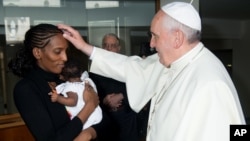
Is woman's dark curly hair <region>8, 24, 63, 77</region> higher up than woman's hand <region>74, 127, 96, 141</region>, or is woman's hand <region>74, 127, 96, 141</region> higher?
woman's dark curly hair <region>8, 24, 63, 77</region>

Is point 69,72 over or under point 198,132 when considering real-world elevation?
over

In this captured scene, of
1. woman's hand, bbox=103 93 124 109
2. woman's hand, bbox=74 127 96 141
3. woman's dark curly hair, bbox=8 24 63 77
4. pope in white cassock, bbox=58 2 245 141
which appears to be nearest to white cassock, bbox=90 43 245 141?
pope in white cassock, bbox=58 2 245 141

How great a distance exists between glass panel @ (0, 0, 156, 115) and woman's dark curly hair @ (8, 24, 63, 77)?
1.83 m

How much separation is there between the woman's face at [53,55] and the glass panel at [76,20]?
73.9 inches

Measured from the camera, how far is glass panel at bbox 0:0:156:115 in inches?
133

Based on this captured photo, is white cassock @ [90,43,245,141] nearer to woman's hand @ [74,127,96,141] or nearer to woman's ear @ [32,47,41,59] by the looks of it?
woman's hand @ [74,127,96,141]

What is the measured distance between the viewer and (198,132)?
4.33 feet

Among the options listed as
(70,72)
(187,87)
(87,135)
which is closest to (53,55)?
(87,135)

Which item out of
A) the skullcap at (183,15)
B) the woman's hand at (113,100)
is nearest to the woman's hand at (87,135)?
the skullcap at (183,15)

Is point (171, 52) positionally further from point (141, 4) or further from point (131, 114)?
point (141, 4)

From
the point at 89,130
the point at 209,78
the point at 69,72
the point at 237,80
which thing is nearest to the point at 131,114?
the point at 69,72

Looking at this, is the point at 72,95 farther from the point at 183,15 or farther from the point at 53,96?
the point at 183,15

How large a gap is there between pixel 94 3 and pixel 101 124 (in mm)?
2815

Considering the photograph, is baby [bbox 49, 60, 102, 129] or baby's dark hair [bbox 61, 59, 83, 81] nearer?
baby [bbox 49, 60, 102, 129]
